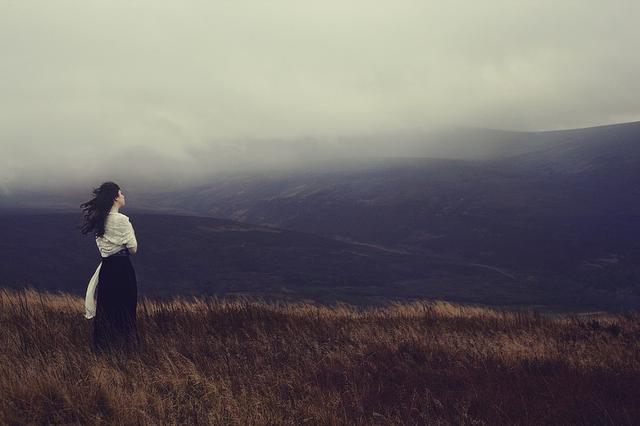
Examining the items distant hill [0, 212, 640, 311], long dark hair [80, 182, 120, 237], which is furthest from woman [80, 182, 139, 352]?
distant hill [0, 212, 640, 311]

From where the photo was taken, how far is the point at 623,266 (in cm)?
13100

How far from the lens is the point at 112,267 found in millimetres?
7887

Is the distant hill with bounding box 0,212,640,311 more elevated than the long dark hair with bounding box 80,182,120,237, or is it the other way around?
the long dark hair with bounding box 80,182,120,237

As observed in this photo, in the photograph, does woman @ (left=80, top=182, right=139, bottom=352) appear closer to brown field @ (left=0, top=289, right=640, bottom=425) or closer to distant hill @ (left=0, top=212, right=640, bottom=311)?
brown field @ (left=0, top=289, right=640, bottom=425)

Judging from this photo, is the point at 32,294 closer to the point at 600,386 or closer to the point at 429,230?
the point at 600,386

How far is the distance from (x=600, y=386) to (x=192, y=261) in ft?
428

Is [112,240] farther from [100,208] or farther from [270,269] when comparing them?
[270,269]

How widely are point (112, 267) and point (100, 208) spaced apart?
32.2 inches

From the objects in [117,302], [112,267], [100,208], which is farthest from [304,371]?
[100,208]

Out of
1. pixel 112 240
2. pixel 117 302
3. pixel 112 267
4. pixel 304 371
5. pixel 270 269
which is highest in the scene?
pixel 112 240

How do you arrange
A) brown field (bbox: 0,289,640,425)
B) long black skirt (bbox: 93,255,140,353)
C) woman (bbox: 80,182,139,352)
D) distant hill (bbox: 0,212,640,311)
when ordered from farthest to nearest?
distant hill (bbox: 0,212,640,311) < woman (bbox: 80,182,139,352) < long black skirt (bbox: 93,255,140,353) < brown field (bbox: 0,289,640,425)

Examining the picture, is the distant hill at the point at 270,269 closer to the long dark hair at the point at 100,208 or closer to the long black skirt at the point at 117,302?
A: the long black skirt at the point at 117,302

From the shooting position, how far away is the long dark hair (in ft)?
25.7

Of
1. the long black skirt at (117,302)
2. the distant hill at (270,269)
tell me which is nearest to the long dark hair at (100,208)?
the long black skirt at (117,302)
